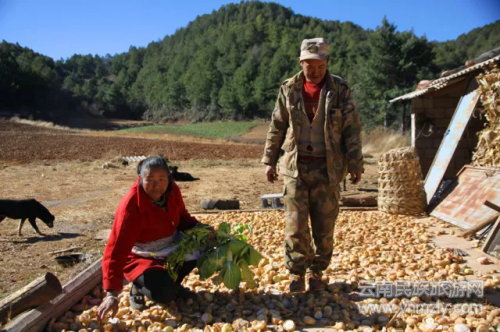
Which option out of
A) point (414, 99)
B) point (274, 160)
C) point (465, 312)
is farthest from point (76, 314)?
point (414, 99)

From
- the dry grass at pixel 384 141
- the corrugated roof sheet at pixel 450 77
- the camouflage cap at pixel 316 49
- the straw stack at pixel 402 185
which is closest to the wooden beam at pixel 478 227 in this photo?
the straw stack at pixel 402 185

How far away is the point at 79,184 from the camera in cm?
1028

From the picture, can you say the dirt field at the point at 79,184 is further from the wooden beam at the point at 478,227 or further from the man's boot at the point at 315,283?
the wooden beam at the point at 478,227

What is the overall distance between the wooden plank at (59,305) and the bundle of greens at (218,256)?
0.74m

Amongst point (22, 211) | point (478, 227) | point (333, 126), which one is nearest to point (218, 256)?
point (333, 126)

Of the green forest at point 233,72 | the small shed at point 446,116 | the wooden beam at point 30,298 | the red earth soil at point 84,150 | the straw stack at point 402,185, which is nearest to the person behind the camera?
the wooden beam at point 30,298

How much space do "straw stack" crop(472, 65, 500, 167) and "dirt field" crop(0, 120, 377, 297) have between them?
303 cm

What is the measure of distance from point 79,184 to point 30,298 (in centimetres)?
814

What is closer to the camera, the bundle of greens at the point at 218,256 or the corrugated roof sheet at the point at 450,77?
the bundle of greens at the point at 218,256

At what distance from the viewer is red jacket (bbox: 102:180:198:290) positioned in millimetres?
2602

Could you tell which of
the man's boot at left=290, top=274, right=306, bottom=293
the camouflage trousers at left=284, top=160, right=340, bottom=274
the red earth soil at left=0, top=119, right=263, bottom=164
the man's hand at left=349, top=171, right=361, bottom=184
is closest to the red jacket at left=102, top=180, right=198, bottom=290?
the camouflage trousers at left=284, top=160, right=340, bottom=274

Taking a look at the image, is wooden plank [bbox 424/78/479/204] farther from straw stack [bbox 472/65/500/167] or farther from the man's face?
the man's face

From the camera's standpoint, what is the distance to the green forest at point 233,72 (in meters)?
29.5

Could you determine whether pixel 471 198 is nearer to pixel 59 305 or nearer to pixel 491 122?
pixel 491 122
